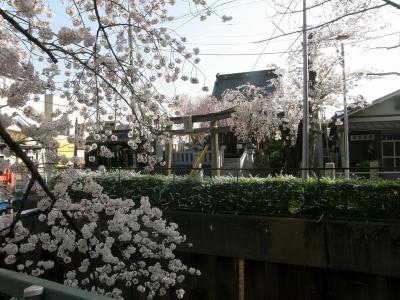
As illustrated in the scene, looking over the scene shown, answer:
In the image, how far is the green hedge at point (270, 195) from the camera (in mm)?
7055

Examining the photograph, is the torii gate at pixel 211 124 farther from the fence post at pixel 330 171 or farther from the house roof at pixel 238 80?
the house roof at pixel 238 80

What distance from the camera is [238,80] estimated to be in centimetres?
3228

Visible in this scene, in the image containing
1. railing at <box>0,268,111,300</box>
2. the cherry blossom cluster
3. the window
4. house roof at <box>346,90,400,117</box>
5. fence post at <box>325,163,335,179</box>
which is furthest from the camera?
house roof at <box>346,90,400,117</box>

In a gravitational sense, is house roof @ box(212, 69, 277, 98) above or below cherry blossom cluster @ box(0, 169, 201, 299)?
above

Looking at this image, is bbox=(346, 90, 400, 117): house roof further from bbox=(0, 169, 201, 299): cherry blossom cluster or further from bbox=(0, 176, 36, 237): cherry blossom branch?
bbox=(0, 176, 36, 237): cherry blossom branch

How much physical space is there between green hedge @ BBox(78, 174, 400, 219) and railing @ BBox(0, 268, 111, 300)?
6.09 m

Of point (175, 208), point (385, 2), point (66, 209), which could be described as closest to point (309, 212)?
point (175, 208)

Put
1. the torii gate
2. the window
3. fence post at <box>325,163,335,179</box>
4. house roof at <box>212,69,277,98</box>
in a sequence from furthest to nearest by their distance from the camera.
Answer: house roof at <box>212,69,277,98</box>, the window, the torii gate, fence post at <box>325,163,335,179</box>

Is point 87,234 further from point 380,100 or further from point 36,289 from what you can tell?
point 380,100

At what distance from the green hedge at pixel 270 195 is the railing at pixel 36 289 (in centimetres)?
609

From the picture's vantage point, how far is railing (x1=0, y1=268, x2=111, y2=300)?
67.8 inches

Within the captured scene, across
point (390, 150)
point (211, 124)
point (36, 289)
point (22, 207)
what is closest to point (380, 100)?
point (390, 150)

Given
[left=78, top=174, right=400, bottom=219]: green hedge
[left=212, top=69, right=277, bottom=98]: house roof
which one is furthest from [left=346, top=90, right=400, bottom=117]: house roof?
[left=78, top=174, right=400, bottom=219]: green hedge

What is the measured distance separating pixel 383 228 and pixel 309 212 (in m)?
1.31
